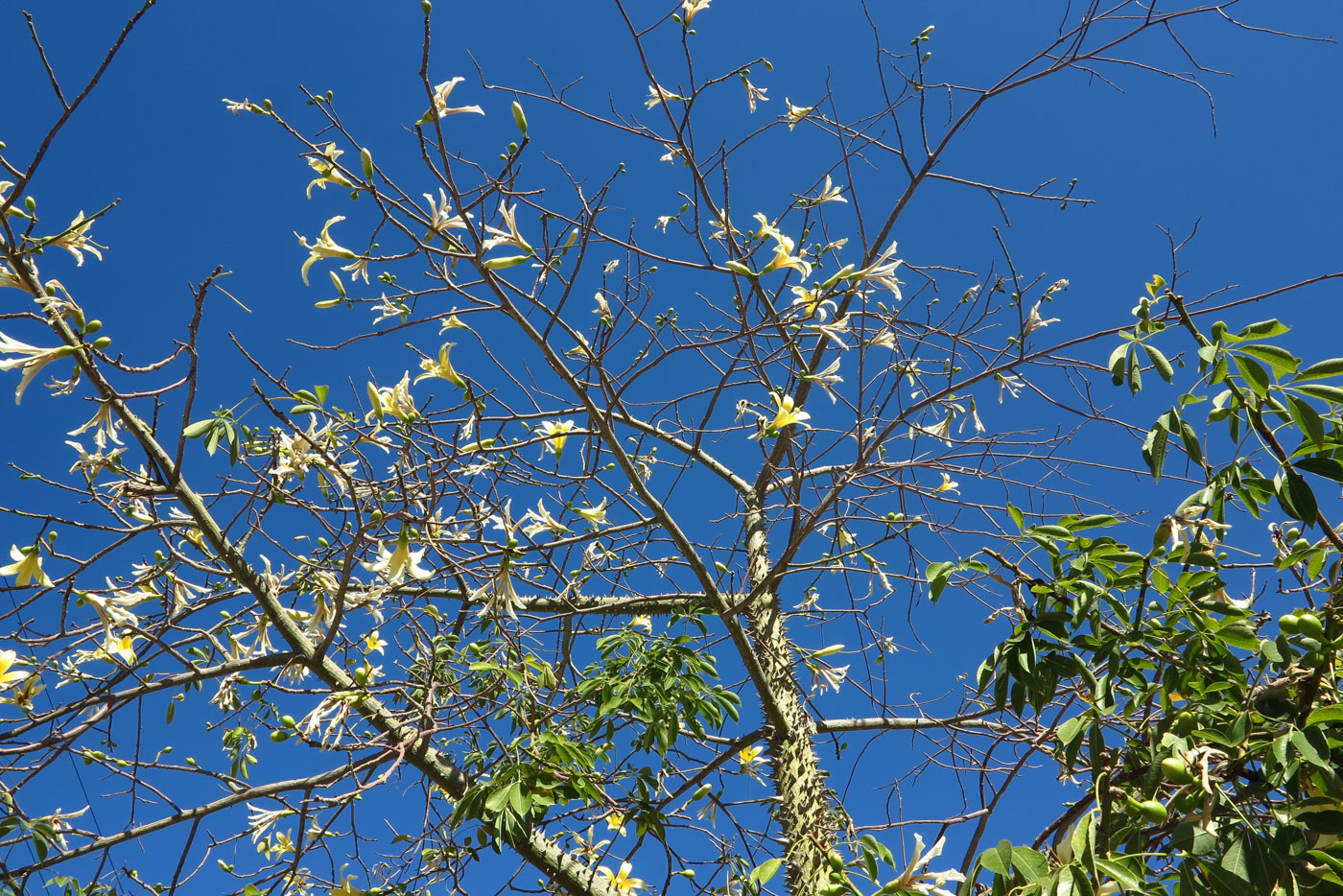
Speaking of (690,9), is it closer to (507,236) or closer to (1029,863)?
(507,236)

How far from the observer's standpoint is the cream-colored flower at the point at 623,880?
8.77ft

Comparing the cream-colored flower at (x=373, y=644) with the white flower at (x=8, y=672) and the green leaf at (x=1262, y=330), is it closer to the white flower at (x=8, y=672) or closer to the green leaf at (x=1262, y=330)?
the white flower at (x=8, y=672)

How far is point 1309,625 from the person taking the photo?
1.30 meters

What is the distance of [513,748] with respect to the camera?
7.19ft

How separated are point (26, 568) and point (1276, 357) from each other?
2555 millimetres

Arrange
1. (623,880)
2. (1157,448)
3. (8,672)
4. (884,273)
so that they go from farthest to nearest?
(623,880)
(884,273)
(8,672)
(1157,448)

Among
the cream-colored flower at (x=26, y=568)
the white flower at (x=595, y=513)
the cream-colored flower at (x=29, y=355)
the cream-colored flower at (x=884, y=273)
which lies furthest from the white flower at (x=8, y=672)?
the cream-colored flower at (x=884, y=273)

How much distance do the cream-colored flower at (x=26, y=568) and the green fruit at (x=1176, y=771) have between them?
228 centimetres

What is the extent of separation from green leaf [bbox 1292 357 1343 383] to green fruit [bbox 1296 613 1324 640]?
0.36 meters

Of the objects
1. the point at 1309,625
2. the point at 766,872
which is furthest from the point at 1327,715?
the point at 766,872

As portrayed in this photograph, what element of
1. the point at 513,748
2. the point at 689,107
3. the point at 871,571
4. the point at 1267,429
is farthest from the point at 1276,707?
the point at 689,107

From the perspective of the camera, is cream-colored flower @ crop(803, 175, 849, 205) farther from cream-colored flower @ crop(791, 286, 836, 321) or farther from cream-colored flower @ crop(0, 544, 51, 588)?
cream-colored flower @ crop(0, 544, 51, 588)

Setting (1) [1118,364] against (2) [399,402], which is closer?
(1) [1118,364]

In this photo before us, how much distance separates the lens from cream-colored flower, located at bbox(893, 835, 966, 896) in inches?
59.6
